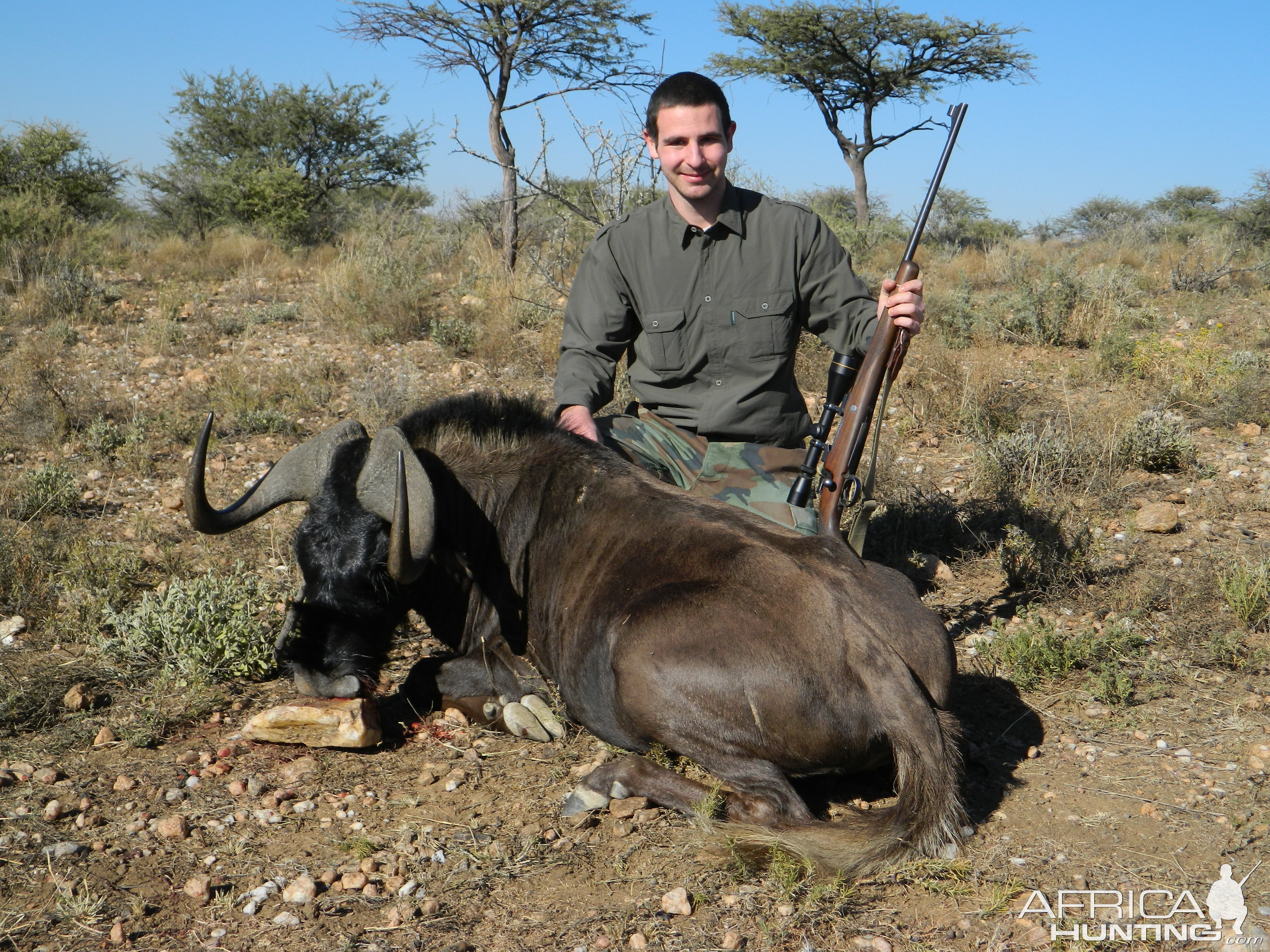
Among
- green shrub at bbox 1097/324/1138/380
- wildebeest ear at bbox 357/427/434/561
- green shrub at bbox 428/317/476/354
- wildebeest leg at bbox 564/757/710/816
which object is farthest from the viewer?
green shrub at bbox 428/317/476/354

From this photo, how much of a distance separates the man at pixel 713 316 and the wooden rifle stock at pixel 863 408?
0.31 m

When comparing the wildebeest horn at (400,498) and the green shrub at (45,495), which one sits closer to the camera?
the wildebeest horn at (400,498)

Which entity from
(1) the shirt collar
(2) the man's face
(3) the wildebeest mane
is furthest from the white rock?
(2) the man's face

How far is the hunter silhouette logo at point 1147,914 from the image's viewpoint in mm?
2453

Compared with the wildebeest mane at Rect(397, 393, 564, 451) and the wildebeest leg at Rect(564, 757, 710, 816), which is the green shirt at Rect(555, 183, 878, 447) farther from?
the wildebeest leg at Rect(564, 757, 710, 816)

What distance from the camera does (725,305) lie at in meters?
4.34

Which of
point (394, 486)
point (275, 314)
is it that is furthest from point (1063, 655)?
point (275, 314)

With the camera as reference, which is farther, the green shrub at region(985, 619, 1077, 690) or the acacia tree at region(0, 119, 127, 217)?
the acacia tree at region(0, 119, 127, 217)

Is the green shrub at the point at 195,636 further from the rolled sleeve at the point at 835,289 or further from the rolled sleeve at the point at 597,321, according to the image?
the rolled sleeve at the point at 835,289

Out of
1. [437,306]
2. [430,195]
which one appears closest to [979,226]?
[430,195]

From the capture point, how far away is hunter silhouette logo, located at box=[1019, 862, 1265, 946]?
2453mm

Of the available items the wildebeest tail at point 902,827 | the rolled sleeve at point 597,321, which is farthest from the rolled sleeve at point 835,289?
the wildebeest tail at point 902,827

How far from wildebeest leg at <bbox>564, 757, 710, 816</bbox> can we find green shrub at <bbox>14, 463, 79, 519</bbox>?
3.81 meters

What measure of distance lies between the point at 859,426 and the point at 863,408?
76mm
